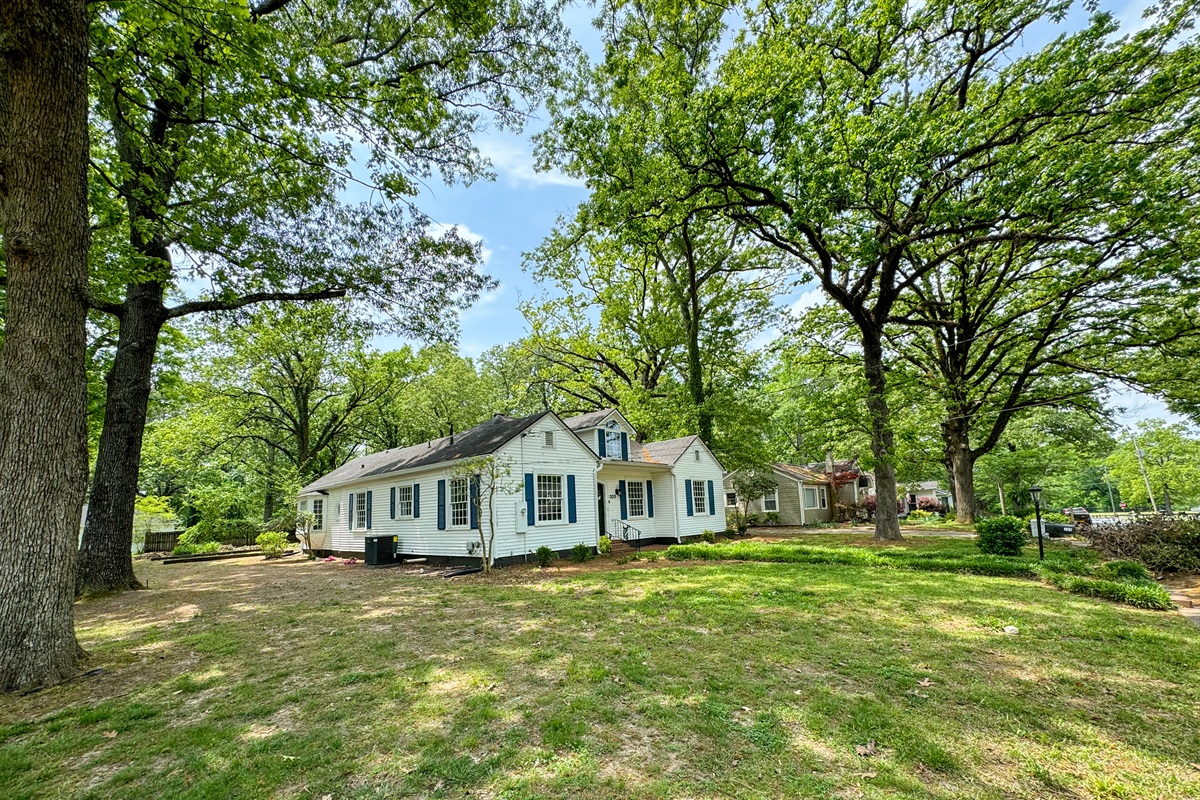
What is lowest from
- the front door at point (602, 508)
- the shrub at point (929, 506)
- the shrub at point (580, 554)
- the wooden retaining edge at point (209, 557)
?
the shrub at point (929, 506)

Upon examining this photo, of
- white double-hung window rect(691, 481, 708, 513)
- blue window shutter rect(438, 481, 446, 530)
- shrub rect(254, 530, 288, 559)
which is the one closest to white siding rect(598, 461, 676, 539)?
white double-hung window rect(691, 481, 708, 513)

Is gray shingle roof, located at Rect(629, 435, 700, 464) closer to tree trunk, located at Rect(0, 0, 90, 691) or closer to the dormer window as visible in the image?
the dormer window

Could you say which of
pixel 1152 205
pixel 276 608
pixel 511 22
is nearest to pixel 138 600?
pixel 276 608

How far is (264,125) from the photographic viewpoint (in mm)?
8484

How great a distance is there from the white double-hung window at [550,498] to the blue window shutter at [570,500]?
0.71 ft

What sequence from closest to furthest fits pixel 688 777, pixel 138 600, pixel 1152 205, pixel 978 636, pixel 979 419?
pixel 688 777, pixel 978 636, pixel 138 600, pixel 1152 205, pixel 979 419

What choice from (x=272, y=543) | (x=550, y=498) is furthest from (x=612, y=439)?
(x=272, y=543)

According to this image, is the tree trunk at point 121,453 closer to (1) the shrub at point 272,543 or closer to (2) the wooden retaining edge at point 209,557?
(1) the shrub at point 272,543

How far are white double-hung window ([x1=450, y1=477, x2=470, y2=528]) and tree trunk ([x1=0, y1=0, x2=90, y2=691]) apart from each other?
7954 mm

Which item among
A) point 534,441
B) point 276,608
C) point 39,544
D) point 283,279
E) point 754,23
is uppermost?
point 754,23

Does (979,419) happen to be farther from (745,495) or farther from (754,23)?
(754,23)

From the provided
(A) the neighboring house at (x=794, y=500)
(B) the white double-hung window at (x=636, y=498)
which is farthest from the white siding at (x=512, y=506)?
(A) the neighboring house at (x=794, y=500)

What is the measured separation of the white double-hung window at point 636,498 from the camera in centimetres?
1756

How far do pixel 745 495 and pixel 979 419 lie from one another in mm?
9228
